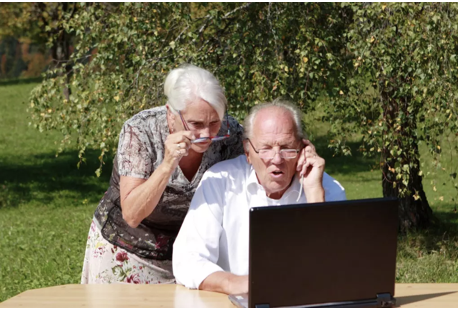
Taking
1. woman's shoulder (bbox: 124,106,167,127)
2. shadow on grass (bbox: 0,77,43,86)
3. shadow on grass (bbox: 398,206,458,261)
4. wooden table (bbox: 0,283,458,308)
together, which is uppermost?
woman's shoulder (bbox: 124,106,167,127)

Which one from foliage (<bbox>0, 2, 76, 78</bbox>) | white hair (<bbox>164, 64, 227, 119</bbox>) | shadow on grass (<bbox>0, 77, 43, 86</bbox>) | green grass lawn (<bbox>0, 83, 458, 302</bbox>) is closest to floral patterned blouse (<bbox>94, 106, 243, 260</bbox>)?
white hair (<bbox>164, 64, 227, 119</bbox>)

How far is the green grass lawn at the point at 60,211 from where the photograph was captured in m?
7.35

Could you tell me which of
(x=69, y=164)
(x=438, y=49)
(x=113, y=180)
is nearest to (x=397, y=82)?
(x=438, y=49)

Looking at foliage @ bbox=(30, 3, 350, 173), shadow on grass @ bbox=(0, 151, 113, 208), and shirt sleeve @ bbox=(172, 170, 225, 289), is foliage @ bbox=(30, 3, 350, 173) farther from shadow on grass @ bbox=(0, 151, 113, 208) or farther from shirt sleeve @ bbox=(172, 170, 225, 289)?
shadow on grass @ bbox=(0, 151, 113, 208)

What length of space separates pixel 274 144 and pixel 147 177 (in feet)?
2.10

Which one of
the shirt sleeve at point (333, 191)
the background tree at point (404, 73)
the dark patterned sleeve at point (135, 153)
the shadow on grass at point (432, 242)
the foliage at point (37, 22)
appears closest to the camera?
the shirt sleeve at point (333, 191)

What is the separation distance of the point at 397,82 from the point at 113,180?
10.2 feet

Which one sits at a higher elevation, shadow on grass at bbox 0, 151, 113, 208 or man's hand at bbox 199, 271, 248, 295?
man's hand at bbox 199, 271, 248, 295

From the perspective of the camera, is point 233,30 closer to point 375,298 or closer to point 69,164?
point 375,298

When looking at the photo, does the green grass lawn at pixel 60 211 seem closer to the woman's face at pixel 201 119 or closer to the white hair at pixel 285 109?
the white hair at pixel 285 109

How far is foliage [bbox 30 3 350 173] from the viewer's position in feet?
20.7

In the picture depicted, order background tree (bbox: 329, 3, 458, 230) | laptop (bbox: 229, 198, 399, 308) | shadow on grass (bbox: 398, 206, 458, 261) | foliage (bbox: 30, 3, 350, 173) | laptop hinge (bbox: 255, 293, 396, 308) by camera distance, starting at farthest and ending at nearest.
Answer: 1. shadow on grass (bbox: 398, 206, 458, 261)
2. foliage (bbox: 30, 3, 350, 173)
3. background tree (bbox: 329, 3, 458, 230)
4. laptop hinge (bbox: 255, 293, 396, 308)
5. laptop (bbox: 229, 198, 399, 308)

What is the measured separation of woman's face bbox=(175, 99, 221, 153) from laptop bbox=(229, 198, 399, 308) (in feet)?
2.80

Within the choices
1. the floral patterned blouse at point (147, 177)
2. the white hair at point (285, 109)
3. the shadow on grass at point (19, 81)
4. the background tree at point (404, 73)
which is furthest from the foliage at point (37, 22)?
the white hair at point (285, 109)
